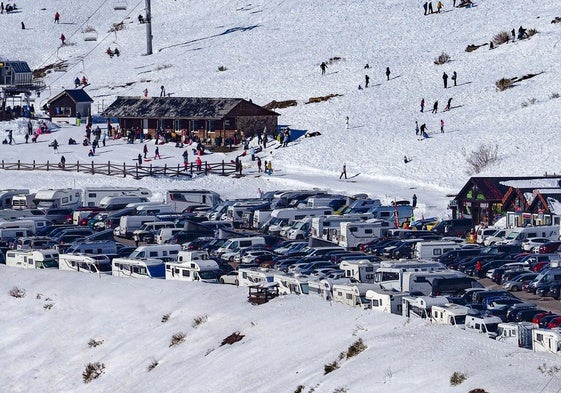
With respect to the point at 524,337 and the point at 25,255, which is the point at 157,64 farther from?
the point at 524,337

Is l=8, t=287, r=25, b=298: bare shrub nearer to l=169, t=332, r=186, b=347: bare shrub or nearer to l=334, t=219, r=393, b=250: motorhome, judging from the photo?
l=169, t=332, r=186, b=347: bare shrub

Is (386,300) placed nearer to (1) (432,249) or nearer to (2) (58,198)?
(1) (432,249)

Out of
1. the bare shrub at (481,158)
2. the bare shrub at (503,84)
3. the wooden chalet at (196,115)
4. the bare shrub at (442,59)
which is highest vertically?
the bare shrub at (442,59)

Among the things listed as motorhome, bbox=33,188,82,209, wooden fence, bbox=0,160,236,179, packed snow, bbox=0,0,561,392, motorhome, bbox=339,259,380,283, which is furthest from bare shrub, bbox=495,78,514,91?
motorhome, bbox=339,259,380,283

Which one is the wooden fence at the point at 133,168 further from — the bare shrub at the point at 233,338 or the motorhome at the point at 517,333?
the motorhome at the point at 517,333

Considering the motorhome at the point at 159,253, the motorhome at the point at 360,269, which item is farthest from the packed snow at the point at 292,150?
the motorhome at the point at 360,269

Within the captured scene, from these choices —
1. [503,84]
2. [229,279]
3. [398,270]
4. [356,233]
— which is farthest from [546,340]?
[503,84]
